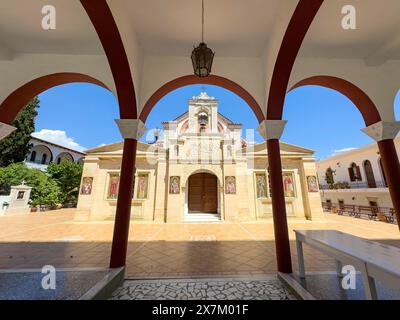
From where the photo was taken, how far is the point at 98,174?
34.8 ft

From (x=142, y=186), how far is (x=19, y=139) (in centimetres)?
1767

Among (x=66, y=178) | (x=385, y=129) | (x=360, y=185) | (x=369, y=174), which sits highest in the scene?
(x=369, y=174)

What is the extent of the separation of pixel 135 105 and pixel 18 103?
3.08 m

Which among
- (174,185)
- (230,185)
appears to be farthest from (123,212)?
(230,185)

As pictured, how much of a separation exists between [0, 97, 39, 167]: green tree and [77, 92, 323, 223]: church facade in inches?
563

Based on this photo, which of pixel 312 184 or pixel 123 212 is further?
pixel 312 184

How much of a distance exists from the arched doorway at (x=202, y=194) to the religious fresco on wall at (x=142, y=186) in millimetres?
2818

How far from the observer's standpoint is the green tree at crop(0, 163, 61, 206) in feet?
48.4

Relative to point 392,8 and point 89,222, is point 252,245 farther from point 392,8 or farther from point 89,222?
point 89,222

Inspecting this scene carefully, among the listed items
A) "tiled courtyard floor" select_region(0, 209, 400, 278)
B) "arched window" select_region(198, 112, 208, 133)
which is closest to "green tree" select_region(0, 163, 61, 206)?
"tiled courtyard floor" select_region(0, 209, 400, 278)

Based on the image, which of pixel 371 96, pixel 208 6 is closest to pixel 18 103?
pixel 208 6

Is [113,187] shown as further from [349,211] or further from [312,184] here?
[349,211]

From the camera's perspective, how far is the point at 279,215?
3.48 metres

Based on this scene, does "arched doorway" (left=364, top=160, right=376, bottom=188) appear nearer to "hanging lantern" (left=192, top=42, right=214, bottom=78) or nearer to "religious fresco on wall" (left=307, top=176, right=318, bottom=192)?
"religious fresco on wall" (left=307, top=176, right=318, bottom=192)
